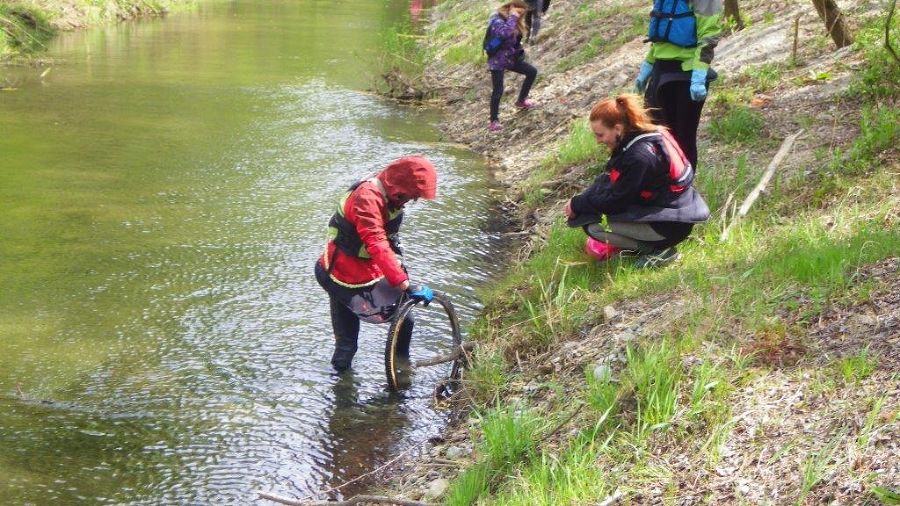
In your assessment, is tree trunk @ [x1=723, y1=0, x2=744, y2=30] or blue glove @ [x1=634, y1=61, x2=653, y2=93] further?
tree trunk @ [x1=723, y1=0, x2=744, y2=30]

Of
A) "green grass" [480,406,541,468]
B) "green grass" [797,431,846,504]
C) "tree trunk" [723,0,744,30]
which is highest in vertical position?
"tree trunk" [723,0,744,30]

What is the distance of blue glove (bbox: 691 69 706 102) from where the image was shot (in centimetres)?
688

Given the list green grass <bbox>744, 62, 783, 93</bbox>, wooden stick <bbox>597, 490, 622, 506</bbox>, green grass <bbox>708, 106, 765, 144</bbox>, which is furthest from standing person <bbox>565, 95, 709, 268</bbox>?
green grass <bbox>744, 62, 783, 93</bbox>

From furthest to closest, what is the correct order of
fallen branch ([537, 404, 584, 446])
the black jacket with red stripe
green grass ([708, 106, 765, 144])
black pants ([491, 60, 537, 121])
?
black pants ([491, 60, 537, 121]) < green grass ([708, 106, 765, 144]) < the black jacket with red stripe < fallen branch ([537, 404, 584, 446])

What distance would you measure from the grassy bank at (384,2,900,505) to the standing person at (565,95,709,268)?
0.23 meters

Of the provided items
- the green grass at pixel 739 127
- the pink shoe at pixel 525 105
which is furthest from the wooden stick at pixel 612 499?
the pink shoe at pixel 525 105

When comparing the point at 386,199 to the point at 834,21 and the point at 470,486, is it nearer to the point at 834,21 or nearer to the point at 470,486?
the point at 470,486

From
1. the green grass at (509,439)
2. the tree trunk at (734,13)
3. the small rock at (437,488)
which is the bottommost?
the small rock at (437,488)

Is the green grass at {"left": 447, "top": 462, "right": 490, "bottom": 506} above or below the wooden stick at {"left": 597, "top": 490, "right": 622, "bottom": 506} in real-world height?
below

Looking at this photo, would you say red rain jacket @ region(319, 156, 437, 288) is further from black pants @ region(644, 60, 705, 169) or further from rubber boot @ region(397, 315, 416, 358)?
black pants @ region(644, 60, 705, 169)

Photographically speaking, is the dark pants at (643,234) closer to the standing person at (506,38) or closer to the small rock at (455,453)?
the small rock at (455,453)

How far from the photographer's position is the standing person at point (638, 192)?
6125 mm

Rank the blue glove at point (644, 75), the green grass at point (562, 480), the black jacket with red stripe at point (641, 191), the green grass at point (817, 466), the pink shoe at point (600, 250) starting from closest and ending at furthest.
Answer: the green grass at point (817, 466)
the green grass at point (562, 480)
the black jacket with red stripe at point (641, 191)
the pink shoe at point (600, 250)
the blue glove at point (644, 75)

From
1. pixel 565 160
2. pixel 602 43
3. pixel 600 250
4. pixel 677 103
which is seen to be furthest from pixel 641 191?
pixel 602 43
